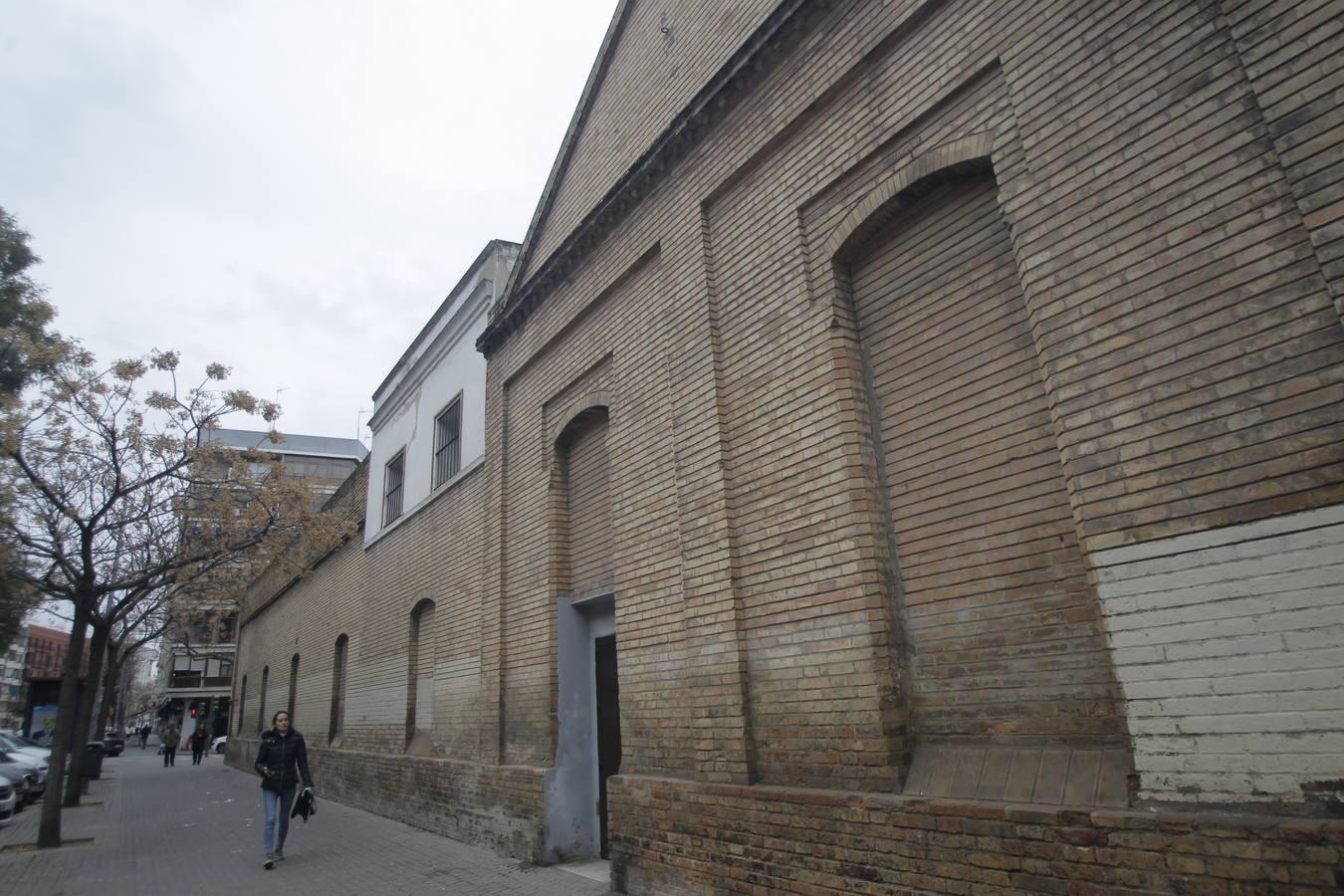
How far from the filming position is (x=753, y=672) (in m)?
5.75

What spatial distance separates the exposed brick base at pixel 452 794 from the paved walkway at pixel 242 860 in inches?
6.6

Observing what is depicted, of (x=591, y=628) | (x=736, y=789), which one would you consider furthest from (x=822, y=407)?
(x=591, y=628)

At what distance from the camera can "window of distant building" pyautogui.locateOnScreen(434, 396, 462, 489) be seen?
1231cm

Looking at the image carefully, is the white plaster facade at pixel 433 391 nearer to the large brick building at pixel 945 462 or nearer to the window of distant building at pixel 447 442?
the window of distant building at pixel 447 442

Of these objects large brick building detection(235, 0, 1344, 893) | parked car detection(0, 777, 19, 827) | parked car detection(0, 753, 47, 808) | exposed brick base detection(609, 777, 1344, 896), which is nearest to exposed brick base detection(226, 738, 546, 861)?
large brick building detection(235, 0, 1344, 893)

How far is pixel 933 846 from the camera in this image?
4.21 meters

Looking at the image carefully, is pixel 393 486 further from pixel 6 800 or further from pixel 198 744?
pixel 198 744

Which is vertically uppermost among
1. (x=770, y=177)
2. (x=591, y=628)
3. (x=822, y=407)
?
(x=770, y=177)

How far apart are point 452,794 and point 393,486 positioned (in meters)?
6.72

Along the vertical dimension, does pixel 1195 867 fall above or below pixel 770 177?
below

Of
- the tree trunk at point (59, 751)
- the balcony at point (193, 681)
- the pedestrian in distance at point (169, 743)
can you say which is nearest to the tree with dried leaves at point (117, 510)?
the tree trunk at point (59, 751)

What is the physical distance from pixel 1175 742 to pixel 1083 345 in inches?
74.3

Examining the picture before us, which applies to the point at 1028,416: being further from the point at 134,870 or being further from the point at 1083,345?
the point at 134,870

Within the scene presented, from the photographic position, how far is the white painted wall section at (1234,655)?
10.0 feet
